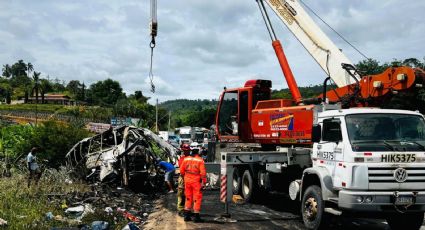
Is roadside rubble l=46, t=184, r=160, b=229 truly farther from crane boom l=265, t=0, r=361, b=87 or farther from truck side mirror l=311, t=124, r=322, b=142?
crane boom l=265, t=0, r=361, b=87

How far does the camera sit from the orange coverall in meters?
9.47

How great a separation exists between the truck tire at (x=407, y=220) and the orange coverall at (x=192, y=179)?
13.0ft

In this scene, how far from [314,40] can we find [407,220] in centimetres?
617

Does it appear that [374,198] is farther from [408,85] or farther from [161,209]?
[161,209]

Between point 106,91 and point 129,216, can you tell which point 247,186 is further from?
point 106,91

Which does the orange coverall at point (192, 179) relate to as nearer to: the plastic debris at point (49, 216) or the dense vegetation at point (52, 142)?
the plastic debris at point (49, 216)

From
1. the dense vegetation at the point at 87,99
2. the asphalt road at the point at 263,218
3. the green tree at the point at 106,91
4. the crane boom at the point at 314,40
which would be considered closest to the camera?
the asphalt road at the point at 263,218

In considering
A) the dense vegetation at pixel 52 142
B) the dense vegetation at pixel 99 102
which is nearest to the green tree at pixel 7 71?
the dense vegetation at pixel 99 102

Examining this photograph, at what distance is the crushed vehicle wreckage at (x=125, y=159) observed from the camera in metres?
15.0

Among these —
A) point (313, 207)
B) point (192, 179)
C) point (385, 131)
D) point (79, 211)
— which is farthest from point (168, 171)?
point (385, 131)

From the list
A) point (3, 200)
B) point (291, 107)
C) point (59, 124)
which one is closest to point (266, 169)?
point (291, 107)

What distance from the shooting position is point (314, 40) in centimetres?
1274

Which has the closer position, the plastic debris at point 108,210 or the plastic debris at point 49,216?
the plastic debris at point 49,216

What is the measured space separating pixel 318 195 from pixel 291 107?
10.9 feet
